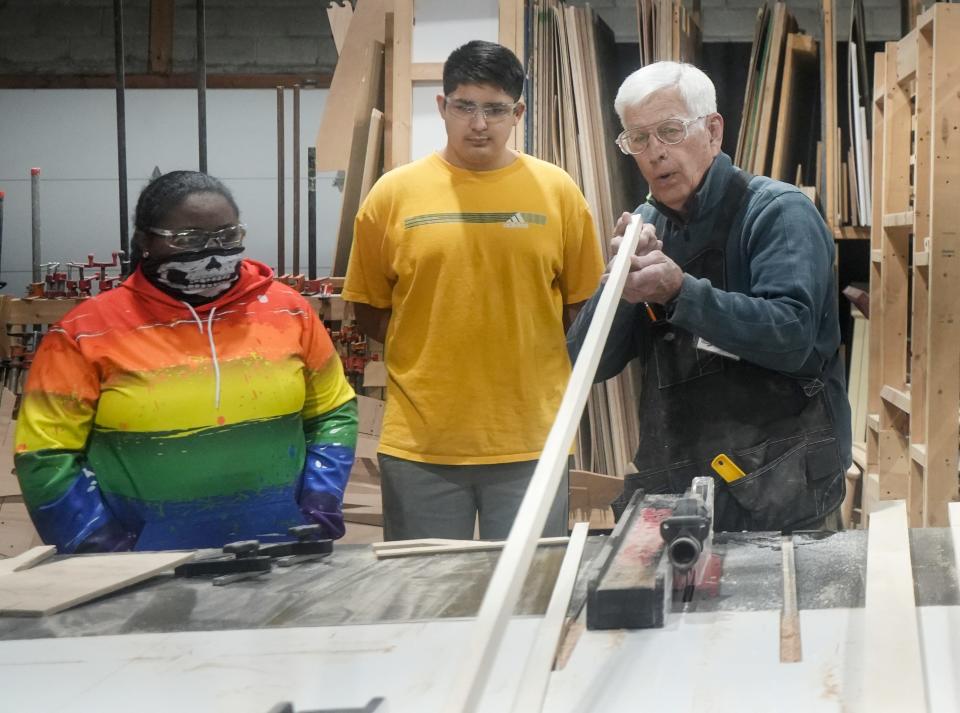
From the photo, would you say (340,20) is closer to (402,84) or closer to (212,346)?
(402,84)

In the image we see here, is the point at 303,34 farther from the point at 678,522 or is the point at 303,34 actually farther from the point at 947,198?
the point at 678,522

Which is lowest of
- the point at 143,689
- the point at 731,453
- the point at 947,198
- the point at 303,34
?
the point at 143,689

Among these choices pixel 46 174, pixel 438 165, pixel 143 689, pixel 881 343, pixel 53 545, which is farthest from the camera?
pixel 46 174

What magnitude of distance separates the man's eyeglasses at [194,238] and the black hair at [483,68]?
624 mm

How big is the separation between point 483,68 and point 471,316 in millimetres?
515

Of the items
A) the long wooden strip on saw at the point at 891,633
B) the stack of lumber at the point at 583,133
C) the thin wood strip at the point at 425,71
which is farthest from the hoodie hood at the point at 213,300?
the stack of lumber at the point at 583,133

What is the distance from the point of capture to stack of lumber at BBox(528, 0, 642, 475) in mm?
3645

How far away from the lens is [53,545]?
6.34 feet

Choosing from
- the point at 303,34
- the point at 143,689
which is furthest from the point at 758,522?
the point at 303,34

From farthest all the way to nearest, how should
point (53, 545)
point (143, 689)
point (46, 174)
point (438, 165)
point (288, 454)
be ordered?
point (46, 174), point (438, 165), point (288, 454), point (53, 545), point (143, 689)

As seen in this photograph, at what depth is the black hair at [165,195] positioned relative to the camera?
6.83 ft

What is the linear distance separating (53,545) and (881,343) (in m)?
2.63

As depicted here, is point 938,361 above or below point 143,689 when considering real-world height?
above

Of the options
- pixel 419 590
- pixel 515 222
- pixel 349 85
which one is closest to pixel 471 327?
pixel 515 222
